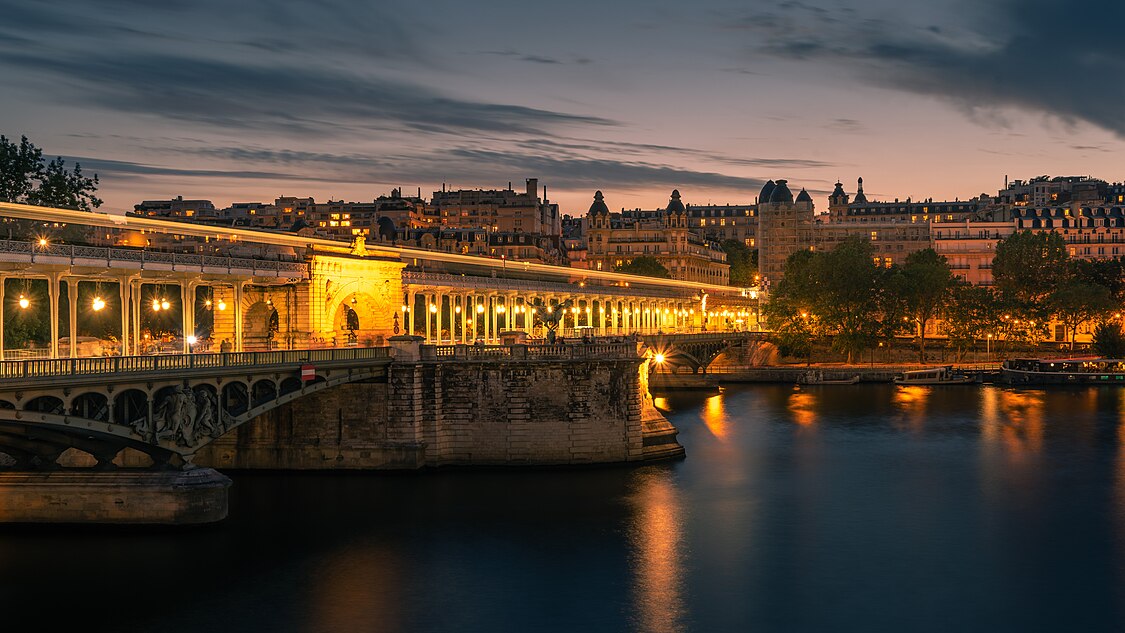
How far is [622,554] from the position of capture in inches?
1638

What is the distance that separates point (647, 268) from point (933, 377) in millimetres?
69895

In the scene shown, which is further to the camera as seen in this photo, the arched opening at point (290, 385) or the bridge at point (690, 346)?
the bridge at point (690, 346)

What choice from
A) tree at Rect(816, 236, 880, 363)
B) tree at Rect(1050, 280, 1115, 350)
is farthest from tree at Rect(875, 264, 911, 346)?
tree at Rect(1050, 280, 1115, 350)

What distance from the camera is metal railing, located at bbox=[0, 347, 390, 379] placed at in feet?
121

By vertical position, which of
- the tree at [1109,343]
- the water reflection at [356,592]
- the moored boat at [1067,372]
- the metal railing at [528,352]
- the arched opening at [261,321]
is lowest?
the water reflection at [356,592]

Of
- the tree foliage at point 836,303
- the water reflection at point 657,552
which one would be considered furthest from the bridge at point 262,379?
the tree foliage at point 836,303

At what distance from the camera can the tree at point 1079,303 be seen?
127750 millimetres

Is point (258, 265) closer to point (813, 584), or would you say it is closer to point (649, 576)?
point (649, 576)

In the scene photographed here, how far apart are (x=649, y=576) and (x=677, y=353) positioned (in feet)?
215

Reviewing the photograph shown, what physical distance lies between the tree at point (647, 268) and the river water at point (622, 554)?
116 m

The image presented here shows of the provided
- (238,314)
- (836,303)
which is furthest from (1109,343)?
(238,314)

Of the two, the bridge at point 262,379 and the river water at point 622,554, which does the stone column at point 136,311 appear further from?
the river water at point 622,554

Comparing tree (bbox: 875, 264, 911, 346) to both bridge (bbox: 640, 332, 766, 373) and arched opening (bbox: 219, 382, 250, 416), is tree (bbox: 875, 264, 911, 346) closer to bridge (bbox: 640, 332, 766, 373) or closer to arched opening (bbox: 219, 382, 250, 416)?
bridge (bbox: 640, 332, 766, 373)

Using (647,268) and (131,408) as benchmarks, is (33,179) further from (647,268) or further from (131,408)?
(647,268)
